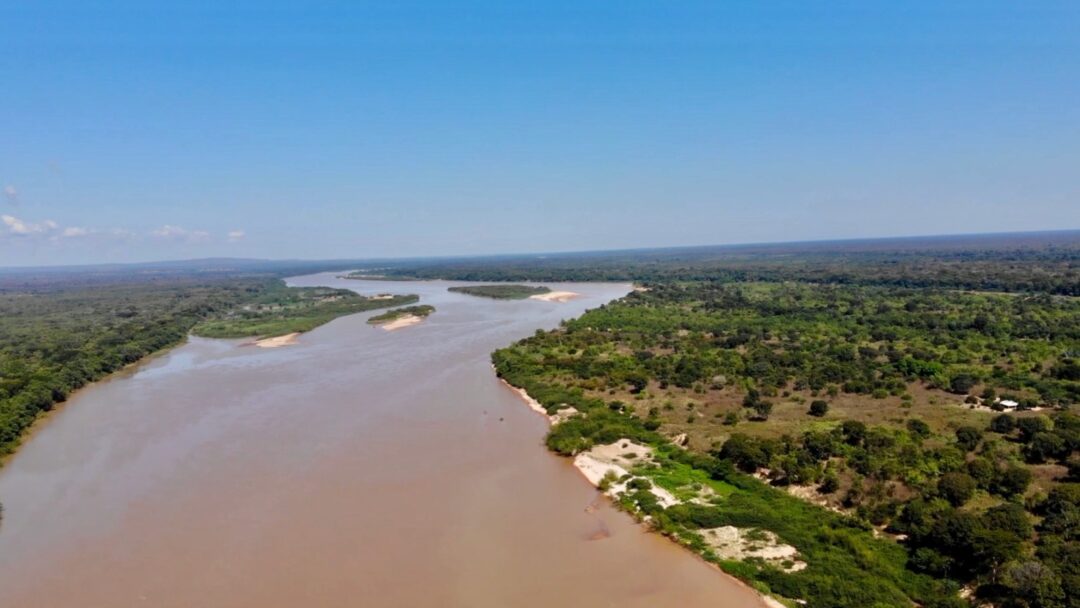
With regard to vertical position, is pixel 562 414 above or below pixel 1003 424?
below

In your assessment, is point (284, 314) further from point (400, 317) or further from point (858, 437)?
point (858, 437)

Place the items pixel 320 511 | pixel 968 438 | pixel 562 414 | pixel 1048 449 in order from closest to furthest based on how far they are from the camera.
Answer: pixel 1048 449
pixel 320 511
pixel 968 438
pixel 562 414

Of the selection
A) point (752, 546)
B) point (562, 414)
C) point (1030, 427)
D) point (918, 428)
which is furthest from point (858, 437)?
point (562, 414)

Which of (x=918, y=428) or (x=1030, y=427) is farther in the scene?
(x=918, y=428)

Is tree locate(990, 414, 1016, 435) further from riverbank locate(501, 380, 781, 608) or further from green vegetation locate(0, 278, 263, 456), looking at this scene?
green vegetation locate(0, 278, 263, 456)

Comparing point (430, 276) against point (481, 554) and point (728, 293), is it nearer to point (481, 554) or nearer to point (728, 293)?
point (728, 293)

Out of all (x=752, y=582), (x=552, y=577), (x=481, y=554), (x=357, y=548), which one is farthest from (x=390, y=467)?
(x=752, y=582)

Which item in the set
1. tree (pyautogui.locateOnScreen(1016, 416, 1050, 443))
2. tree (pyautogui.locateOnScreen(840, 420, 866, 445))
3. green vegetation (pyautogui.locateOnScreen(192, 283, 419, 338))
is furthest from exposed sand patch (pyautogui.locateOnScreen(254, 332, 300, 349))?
tree (pyautogui.locateOnScreen(1016, 416, 1050, 443))

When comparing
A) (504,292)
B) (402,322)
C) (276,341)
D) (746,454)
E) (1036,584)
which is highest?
(504,292)
